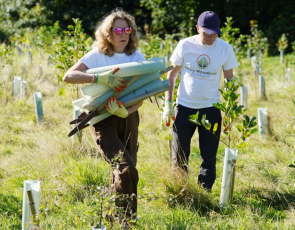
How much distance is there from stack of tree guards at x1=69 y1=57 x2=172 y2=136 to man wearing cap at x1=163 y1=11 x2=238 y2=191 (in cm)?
61

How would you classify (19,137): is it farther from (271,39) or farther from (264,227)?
(271,39)

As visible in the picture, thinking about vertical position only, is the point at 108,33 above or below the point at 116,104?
above

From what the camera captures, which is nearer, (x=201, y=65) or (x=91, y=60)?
(x=91, y=60)

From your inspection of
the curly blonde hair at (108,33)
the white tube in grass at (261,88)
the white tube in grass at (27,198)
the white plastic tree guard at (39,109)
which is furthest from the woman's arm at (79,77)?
the white tube in grass at (261,88)

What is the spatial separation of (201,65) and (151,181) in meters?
1.25

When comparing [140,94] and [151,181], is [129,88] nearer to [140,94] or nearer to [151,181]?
[140,94]

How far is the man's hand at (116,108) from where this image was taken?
2.88 m

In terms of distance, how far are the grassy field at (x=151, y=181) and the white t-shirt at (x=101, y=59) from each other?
36.4 inches

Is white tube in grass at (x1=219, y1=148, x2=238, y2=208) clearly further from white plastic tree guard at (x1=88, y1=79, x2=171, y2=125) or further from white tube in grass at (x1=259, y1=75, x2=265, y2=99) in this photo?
white tube in grass at (x1=259, y1=75, x2=265, y2=99)

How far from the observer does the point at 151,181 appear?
153 inches

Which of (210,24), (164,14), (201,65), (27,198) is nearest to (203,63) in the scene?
(201,65)

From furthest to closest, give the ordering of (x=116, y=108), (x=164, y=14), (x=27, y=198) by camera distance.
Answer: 1. (x=164, y=14)
2. (x=116, y=108)
3. (x=27, y=198)

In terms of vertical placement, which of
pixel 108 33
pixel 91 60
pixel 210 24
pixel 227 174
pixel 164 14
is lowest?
pixel 227 174

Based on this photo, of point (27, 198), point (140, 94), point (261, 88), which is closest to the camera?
point (27, 198)
